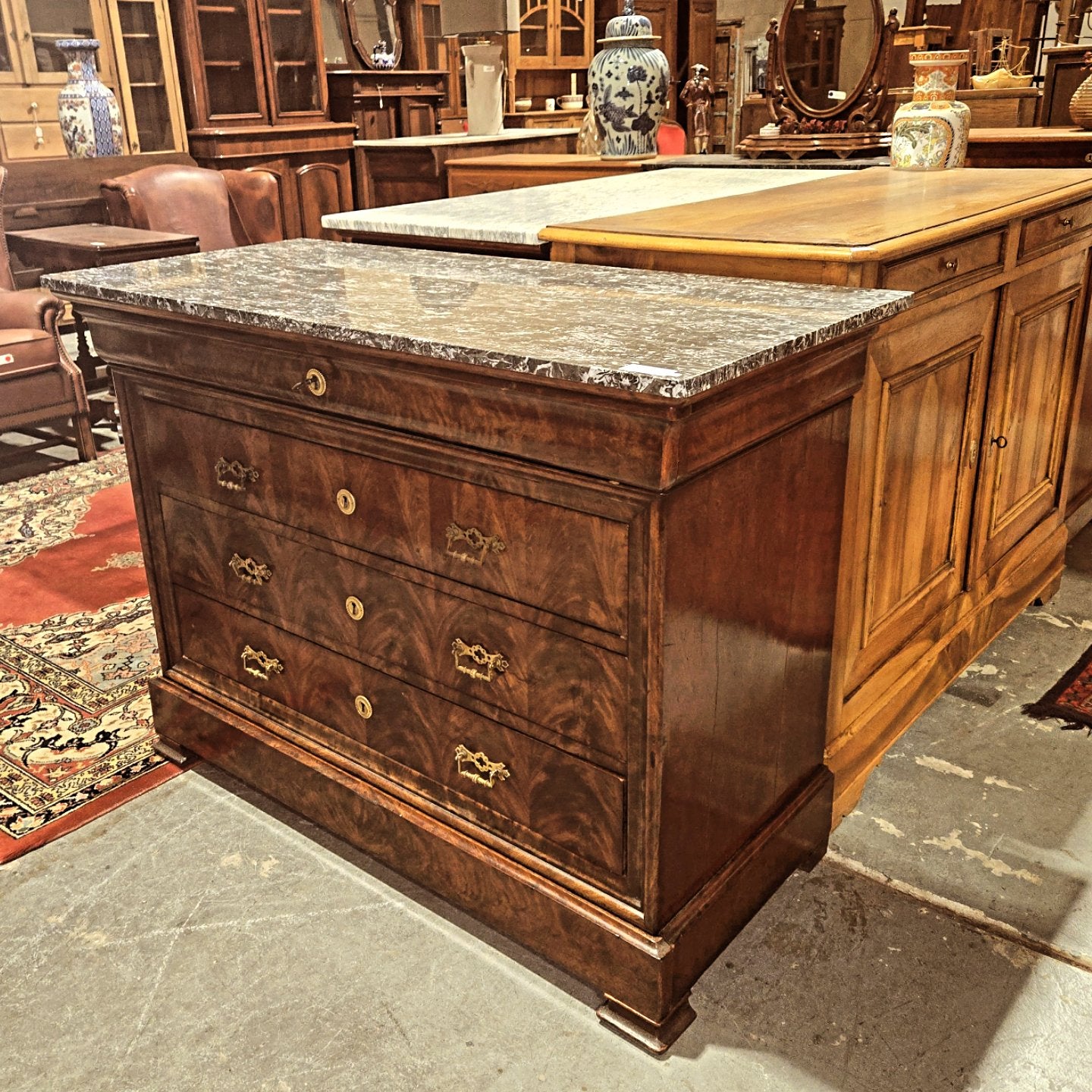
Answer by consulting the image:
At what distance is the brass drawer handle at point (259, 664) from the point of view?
2096 millimetres

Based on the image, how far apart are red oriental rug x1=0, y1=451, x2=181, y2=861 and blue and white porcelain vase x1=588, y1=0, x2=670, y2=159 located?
202 cm

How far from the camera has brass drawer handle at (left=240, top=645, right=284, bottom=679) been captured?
82.5 inches

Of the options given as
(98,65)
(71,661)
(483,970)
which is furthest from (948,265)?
(98,65)

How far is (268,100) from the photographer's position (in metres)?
7.49

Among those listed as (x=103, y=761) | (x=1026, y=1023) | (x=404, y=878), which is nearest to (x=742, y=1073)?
(x=1026, y=1023)

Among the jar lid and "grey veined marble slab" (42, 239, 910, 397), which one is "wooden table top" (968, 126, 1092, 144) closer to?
the jar lid

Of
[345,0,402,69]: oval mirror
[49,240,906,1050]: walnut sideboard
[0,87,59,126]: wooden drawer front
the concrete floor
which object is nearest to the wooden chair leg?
[49,240,906,1050]: walnut sideboard

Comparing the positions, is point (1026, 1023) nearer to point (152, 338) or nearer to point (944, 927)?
point (944, 927)

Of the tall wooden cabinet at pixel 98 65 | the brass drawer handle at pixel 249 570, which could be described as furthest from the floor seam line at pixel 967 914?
the tall wooden cabinet at pixel 98 65

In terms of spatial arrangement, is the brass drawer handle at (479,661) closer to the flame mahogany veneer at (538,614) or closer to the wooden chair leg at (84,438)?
the flame mahogany veneer at (538,614)

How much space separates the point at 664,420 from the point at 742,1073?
970mm

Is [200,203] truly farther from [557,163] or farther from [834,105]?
[834,105]

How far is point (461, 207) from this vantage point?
106 inches

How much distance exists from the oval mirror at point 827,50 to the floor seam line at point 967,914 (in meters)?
2.06
